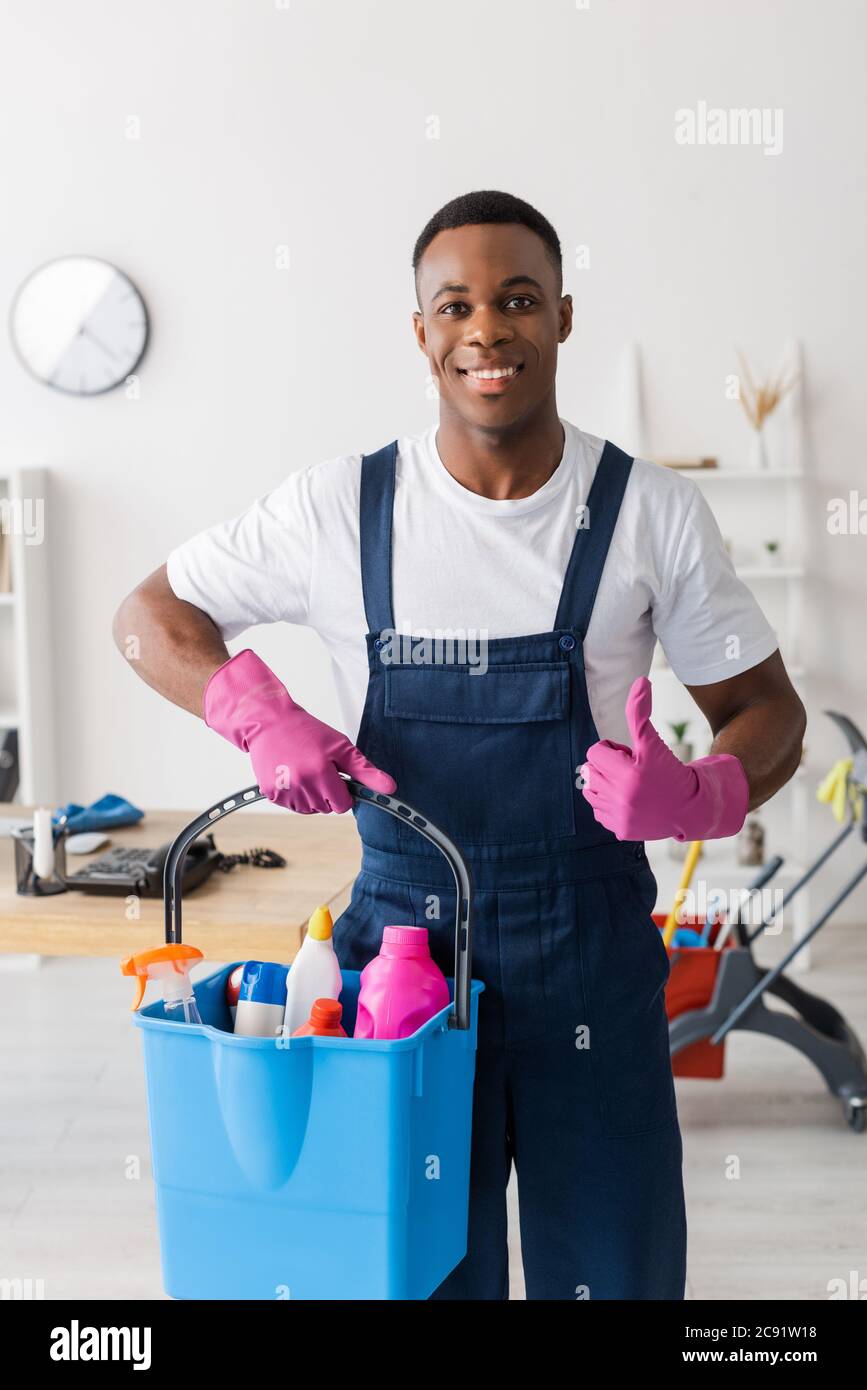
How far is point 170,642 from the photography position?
5.15 ft

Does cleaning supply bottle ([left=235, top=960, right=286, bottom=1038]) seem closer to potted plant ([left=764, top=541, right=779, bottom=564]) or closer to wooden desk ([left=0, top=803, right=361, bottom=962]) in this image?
wooden desk ([left=0, top=803, right=361, bottom=962])

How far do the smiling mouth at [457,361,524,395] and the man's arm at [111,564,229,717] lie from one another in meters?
0.41

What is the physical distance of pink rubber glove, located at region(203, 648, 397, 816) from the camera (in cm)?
138

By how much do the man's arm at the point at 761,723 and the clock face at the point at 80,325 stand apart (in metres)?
A: 3.47

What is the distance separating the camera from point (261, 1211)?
3.88ft

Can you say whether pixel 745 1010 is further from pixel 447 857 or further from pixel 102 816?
pixel 447 857

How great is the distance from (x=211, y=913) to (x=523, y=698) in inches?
33.5

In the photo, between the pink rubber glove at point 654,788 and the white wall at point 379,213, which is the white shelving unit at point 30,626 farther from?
the pink rubber glove at point 654,788

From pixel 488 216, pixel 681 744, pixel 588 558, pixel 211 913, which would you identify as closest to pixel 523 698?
pixel 588 558

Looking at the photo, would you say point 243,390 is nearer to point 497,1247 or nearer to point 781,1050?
point 781,1050

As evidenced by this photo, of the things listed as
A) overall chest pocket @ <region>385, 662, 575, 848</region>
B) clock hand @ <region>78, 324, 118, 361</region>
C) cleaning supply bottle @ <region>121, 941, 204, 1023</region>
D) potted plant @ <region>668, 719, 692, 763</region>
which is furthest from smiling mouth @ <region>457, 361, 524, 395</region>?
clock hand @ <region>78, 324, 118, 361</region>

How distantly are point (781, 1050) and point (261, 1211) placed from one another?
→ 8.77ft

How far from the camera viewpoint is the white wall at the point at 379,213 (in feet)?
14.3

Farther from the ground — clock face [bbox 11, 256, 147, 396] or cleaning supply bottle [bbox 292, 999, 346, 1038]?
clock face [bbox 11, 256, 147, 396]
